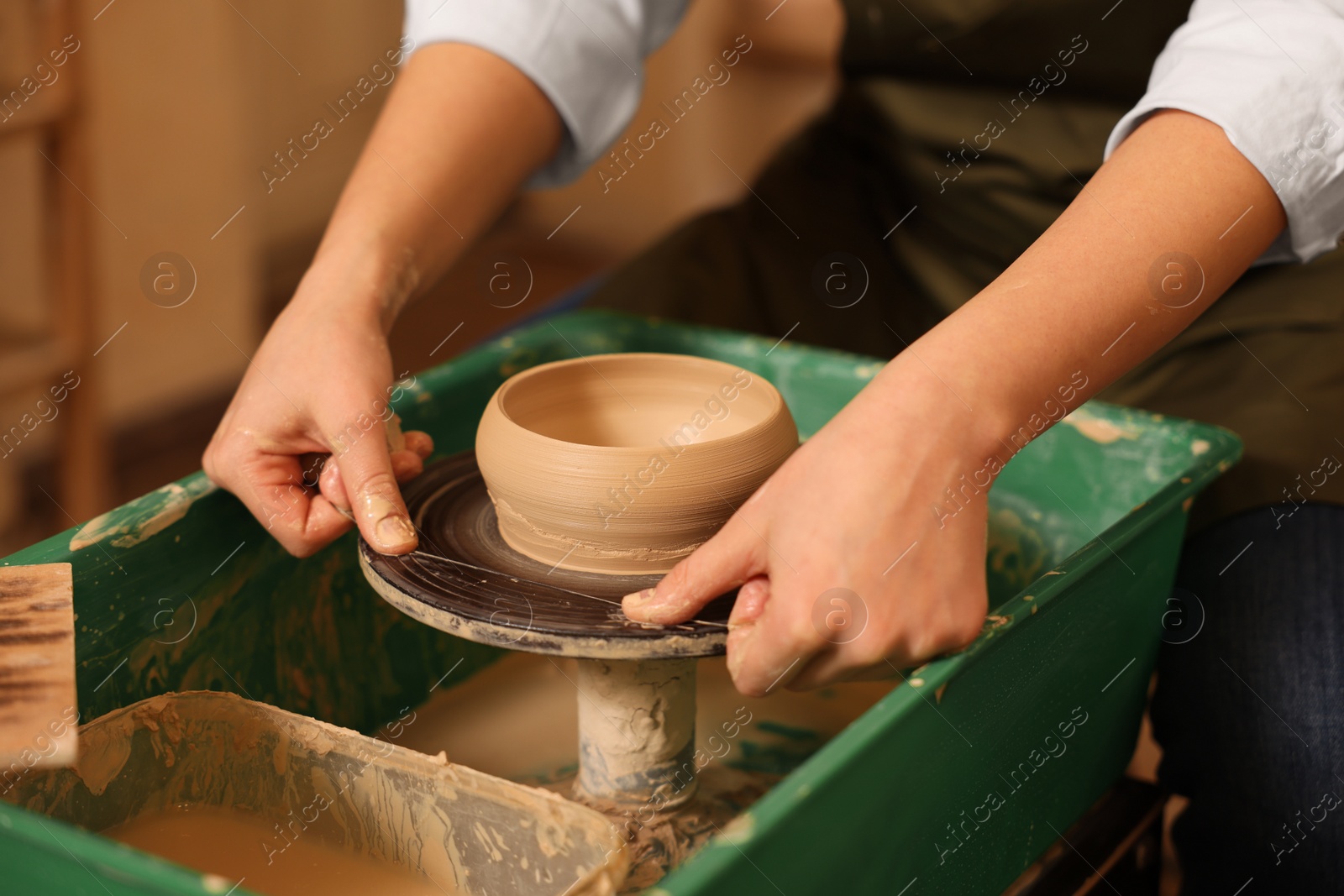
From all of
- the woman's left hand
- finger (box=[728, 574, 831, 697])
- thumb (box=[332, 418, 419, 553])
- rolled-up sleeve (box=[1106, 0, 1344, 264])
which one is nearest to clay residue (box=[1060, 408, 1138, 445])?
rolled-up sleeve (box=[1106, 0, 1344, 264])

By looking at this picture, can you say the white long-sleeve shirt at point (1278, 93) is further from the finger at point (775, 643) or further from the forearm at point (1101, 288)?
the finger at point (775, 643)

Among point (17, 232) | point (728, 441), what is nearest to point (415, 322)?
point (17, 232)

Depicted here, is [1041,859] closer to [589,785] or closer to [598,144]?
[589,785]

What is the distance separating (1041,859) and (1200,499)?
31 centimetres

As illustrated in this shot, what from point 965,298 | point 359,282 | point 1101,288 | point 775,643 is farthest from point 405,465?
point 965,298

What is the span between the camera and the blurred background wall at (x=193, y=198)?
1670mm

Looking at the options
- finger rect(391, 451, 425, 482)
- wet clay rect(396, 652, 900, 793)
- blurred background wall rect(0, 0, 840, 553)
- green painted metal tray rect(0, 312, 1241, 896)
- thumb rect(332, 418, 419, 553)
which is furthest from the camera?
blurred background wall rect(0, 0, 840, 553)

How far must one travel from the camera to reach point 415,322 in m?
2.81

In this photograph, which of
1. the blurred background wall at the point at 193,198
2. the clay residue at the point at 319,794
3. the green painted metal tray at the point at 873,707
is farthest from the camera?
the blurred background wall at the point at 193,198

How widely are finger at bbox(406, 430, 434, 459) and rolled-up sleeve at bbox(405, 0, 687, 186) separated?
0.33 meters

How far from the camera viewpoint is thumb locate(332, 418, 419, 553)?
0.78 metres

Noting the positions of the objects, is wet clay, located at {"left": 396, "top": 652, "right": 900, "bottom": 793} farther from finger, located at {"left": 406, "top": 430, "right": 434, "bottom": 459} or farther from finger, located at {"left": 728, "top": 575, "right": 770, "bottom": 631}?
finger, located at {"left": 728, "top": 575, "right": 770, "bottom": 631}

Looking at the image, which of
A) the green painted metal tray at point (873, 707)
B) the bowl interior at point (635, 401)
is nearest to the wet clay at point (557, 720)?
the green painted metal tray at point (873, 707)

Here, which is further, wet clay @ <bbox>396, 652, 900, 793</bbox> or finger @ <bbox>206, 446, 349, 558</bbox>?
wet clay @ <bbox>396, 652, 900, 793</bbox>
